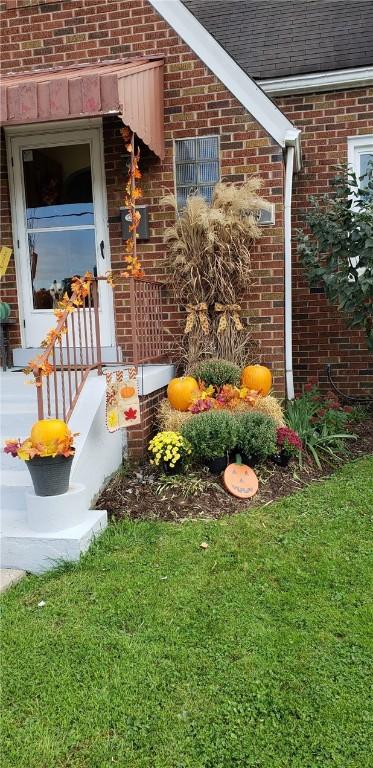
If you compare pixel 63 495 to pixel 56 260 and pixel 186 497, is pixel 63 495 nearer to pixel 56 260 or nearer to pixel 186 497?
pixel 186 497

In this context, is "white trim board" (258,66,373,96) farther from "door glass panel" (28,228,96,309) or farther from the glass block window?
"door glass panel" (28,228,96,309)

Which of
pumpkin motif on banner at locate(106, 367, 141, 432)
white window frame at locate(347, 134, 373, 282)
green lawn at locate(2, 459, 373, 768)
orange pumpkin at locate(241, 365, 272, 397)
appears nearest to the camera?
green lawn at locate(2, 459, 373, 768)

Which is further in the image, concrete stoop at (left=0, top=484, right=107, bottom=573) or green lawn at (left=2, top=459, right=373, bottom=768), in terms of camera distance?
concrete stoop at (left=0, top=484, right=107, bottom=573)

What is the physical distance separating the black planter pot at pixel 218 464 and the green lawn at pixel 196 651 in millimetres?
753

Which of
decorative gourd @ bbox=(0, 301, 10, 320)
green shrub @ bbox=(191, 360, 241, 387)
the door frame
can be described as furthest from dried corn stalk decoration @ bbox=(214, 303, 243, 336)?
decorative gourd @ bbox=(0, 301, 10, 320)

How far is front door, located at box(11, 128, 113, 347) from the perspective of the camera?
5793mm

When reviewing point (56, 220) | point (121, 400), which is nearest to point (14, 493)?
point (121, 400)

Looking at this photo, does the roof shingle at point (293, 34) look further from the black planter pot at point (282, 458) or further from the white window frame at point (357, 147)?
the black planter pot at point (282, 458)

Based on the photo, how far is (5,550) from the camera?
11.3 feet

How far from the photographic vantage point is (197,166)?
568 centimetres

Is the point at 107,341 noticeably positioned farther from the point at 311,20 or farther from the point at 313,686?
the point at 311,20

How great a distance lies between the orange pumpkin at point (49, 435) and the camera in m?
3.38

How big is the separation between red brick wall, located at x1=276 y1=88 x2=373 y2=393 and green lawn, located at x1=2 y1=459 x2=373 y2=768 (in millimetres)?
3416

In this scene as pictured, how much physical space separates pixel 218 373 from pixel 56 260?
7.33 feet
